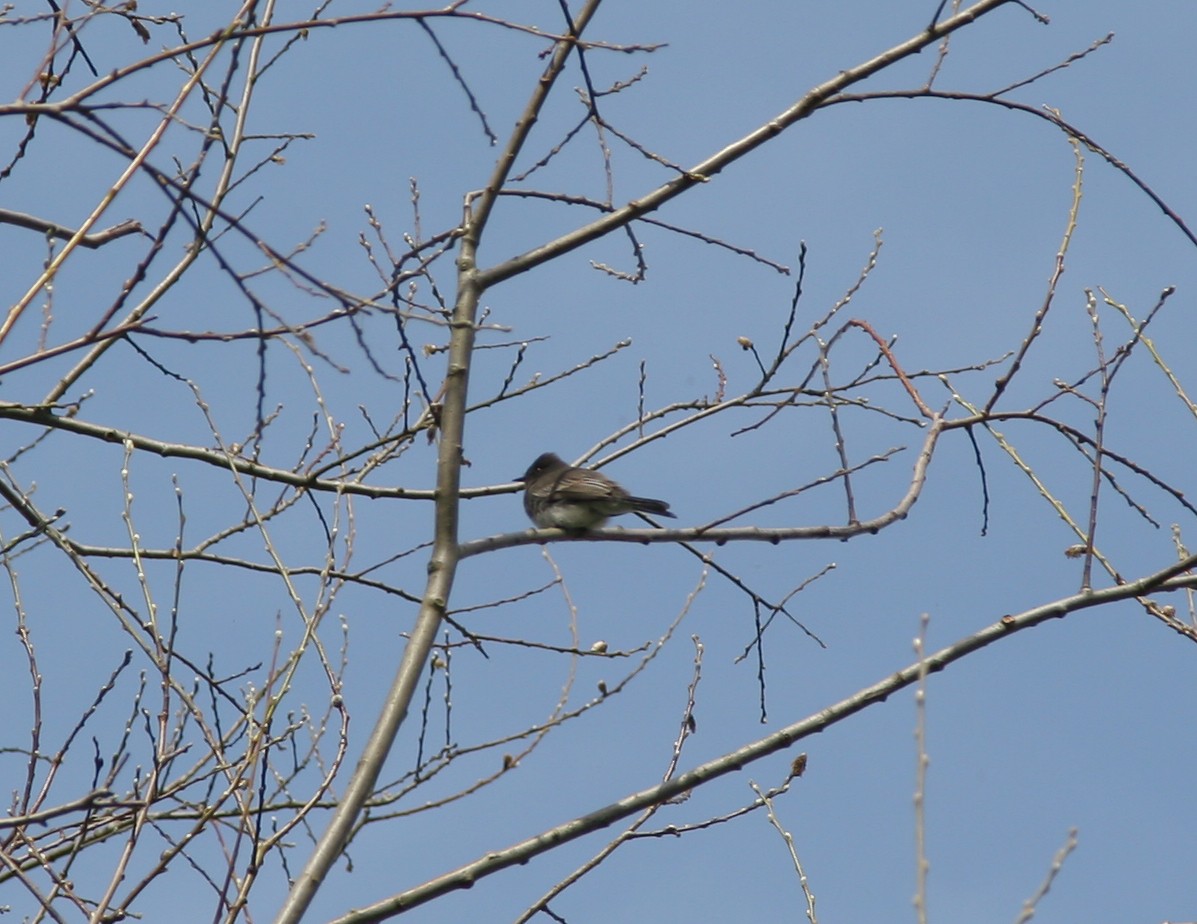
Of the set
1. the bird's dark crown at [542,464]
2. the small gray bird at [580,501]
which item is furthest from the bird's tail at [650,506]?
the bird's dark crown at [542,464]

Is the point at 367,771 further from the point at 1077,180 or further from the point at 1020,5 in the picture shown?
the point at 1020,5

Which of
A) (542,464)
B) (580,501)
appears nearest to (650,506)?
(580,501)

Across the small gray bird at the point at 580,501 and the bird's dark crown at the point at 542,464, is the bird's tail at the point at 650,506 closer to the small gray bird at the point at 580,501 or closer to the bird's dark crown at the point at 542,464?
the small gray bird at the point at 580,501

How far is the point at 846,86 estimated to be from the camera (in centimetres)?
442

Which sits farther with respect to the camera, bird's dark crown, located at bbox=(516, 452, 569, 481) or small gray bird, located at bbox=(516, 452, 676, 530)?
bird's dark crown, located at bbox=(516, 452, 569, 481)

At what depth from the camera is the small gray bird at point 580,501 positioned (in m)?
6.81

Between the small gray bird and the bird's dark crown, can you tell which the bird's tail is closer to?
the small gray bird

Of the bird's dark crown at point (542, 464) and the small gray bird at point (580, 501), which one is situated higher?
the bird's dark crown at point (542, 464)

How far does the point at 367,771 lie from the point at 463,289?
56.2 inches

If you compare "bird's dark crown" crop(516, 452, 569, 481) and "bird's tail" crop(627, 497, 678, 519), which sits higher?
"bird's dark crown" crop(516, 452, 569, 481)

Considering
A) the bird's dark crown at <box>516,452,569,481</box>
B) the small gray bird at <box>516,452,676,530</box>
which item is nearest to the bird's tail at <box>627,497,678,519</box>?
the small gray bird at <box>516,452,676,530</box>

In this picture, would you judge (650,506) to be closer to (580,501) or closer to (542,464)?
(580,501)

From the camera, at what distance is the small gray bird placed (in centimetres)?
681

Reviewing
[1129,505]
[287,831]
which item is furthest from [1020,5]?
[287,831]
